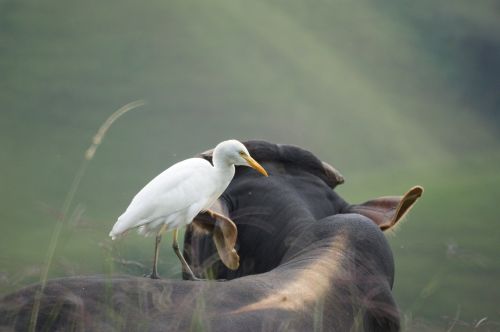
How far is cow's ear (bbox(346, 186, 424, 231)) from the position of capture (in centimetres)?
497

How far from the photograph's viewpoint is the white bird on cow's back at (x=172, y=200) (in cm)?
460

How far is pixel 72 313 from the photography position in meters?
3.28

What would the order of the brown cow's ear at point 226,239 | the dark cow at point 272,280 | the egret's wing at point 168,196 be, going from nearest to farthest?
the dark cow at point 272,280 → the brown cow's ear at point 226,239 → the egret's wing at point 168,196

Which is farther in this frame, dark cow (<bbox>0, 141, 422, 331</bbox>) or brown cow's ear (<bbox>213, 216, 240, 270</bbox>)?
brown cow's ear (<bbox>213, 216, 240, 270</bbox>)

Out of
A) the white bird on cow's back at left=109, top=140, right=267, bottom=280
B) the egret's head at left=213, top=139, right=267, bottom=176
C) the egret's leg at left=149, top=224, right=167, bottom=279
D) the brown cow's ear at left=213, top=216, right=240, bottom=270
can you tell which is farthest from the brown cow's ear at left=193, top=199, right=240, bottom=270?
the egret's head at left=213, top=139, right=267, bottom=176

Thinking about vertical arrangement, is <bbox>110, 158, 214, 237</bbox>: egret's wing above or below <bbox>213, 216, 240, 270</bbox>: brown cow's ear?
above

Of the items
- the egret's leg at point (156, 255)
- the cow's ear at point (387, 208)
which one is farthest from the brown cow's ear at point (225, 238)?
the cow's ear at point (387, 208)

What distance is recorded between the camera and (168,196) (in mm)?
4680

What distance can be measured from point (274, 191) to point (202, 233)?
1.62 ft

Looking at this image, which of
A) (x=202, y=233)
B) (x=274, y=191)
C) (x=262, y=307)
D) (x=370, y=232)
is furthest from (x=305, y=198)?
(x=262, y=307)

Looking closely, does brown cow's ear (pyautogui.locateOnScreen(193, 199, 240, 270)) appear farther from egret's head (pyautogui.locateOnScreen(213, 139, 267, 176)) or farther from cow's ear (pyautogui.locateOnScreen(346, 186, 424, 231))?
cow's ear (pyautogui.locateOnScreen(346, 186, 424, 231))

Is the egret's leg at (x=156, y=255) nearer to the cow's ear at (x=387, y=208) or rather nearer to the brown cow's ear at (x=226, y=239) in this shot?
the brown cow's ear at (x=226, y=239)

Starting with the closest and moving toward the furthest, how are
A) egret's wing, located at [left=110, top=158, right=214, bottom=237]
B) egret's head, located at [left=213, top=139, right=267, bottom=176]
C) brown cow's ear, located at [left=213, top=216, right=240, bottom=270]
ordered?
1. brown cow's ear, located at [left=213, top=216, right=240, bottom=270]
2. egret's wing, located at [left=110, top=158, right=214, bottom=237]
3. egret's head, located at [left=213, top=139, right=267, bottom=176]

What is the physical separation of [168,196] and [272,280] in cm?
99
